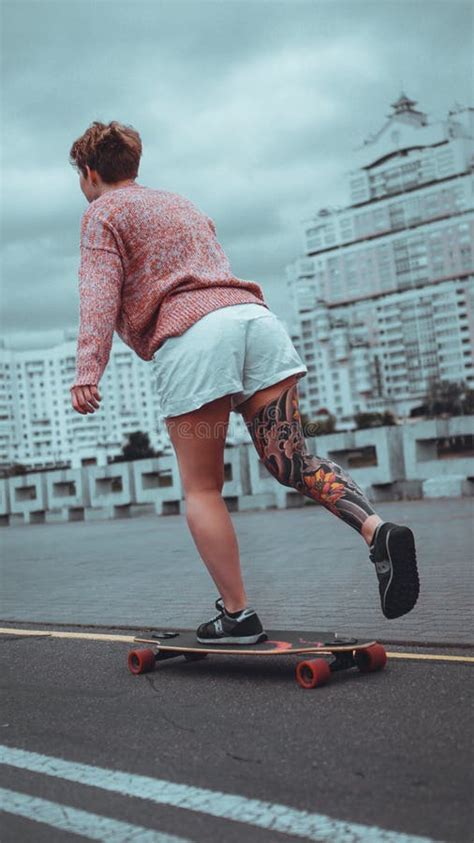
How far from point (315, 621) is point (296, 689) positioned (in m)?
1.60

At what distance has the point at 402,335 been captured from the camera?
199375 mm

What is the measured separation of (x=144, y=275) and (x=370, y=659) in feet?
5.42

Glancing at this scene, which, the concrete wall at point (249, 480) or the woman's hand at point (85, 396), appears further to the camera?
the concrete wall at point (249, 480)

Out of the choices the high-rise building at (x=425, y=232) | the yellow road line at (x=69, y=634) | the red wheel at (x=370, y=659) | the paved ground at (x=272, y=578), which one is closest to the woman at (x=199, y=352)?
the red wheel at (x=370, y=659)

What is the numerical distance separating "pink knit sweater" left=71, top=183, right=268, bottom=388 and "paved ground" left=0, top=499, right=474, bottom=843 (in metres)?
1.23

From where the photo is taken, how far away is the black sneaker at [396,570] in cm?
348

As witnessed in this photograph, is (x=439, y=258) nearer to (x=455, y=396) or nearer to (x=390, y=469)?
(x=455, y=396)

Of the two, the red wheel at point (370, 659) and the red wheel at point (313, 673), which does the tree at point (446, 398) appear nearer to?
the red wheel at point (370, 659)

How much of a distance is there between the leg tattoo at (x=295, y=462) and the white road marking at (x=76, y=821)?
1597 millimetres

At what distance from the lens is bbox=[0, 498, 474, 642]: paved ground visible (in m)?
5.24

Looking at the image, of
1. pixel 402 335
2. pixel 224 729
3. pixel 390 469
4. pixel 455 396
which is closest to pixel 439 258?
pixel 402 335

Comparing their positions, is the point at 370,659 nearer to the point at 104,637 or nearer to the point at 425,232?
the point at 104,637

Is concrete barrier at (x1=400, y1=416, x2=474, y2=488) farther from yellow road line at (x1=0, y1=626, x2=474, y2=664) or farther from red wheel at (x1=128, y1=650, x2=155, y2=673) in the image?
red wheel at (x1=128, y1=650, x2=155, y2=673)

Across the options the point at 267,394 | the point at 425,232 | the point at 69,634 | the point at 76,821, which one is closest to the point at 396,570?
the point at 267,394
